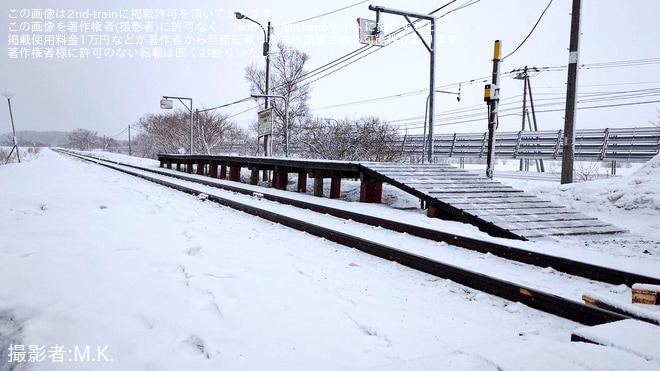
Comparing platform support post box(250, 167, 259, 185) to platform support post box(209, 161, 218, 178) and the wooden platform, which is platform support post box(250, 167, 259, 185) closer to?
platform support post box(209, 161, 218, 178)

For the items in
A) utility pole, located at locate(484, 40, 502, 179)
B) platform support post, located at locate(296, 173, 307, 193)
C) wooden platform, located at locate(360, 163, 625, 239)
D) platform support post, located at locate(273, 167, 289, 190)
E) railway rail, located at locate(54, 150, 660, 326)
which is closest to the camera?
railway rail, located at locate(54, 150, 660, 326)

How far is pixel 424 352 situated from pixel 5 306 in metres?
2.92

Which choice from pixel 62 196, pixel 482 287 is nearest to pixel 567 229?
pixel 482 287

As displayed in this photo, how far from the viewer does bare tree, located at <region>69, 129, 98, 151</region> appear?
Answer: 14700 cm

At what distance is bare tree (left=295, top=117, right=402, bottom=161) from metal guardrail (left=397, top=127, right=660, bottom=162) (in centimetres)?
135

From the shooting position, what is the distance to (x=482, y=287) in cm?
376

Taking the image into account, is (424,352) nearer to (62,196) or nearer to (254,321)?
(254,321)

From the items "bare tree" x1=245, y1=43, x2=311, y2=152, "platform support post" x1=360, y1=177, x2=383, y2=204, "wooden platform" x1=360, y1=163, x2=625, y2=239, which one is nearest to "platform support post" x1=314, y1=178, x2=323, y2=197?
"platform support post" x1=360, y1=177, x2=383, y2=204

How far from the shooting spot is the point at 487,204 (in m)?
7.43

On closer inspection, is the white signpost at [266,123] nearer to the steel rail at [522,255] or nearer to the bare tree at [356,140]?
the bare tree at [356,140]

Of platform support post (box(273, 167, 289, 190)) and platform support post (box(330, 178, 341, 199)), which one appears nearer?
platform support post (box(330, 178, 341, 199))

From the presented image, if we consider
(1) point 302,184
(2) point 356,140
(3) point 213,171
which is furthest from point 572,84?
(3) point 213,171

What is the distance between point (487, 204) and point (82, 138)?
172993mm

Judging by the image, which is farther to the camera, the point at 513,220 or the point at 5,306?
the point at 513,220
